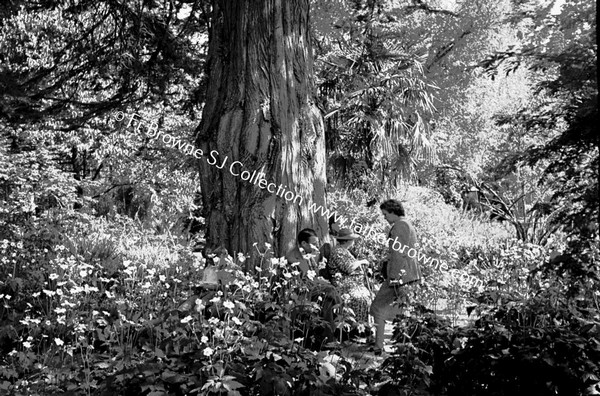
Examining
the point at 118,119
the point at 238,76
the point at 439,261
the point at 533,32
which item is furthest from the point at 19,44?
the point at 533,32

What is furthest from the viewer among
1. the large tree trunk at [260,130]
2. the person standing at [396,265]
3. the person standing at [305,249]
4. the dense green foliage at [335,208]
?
the large tree trunk at [260,130]

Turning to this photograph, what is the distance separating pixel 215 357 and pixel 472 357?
1497mm

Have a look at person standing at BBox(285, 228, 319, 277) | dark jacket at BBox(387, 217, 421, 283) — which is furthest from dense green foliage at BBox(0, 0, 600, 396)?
dark jacket at BBox(387, 217, 421, 283)

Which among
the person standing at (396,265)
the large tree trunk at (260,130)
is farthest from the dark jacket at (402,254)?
the large tree trunk at (260,130)

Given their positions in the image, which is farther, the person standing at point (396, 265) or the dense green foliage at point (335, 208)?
the person standing at point (396, 265)

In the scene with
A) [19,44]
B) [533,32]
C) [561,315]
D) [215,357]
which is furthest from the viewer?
[19,44]

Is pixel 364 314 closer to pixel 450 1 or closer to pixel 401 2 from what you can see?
pixel 401 2

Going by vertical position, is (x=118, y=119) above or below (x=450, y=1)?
below

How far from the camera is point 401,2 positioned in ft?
47.1

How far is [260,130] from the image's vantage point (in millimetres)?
6840

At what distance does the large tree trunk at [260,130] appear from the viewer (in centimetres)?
679

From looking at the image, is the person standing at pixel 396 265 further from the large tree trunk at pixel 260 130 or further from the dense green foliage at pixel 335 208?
the large tree trunk at pixel 260 130

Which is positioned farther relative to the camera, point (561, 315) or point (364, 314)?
point (364, 314)

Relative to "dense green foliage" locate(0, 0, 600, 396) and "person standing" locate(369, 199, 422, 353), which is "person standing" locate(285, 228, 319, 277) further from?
"person standing" locate(369, 199, 422, 353)
